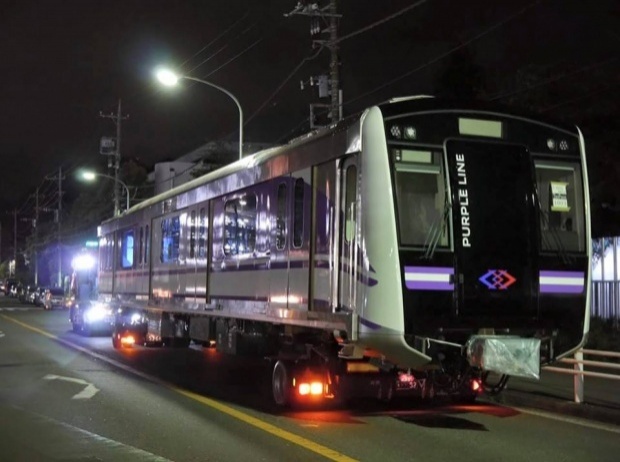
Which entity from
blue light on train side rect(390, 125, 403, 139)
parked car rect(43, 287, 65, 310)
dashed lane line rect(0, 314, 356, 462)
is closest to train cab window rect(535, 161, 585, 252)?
blue light on train side rect(390, 125, 403, 139)

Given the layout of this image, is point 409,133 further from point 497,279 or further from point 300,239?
point 300,239

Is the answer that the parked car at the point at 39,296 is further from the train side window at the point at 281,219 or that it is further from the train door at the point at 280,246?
the train side window at the point at 281,219

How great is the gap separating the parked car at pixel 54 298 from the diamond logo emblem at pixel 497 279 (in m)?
42.5

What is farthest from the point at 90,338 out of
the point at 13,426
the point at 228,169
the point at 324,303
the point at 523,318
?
the point at 523,318

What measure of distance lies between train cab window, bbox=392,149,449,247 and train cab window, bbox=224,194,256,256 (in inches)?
140

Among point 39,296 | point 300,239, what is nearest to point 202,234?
point 300,239

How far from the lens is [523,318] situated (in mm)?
8680

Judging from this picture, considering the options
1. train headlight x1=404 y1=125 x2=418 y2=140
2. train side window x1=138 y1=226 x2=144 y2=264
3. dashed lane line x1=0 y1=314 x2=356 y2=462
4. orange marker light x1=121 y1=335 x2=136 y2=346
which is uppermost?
train headlight x1=404 y1=125 x2=418 y2=140

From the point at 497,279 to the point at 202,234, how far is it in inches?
258

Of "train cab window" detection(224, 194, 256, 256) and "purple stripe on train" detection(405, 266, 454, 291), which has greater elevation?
"train cab window" detection(224, 194, 256, 256)

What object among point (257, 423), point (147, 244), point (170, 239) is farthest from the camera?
point (147, 244)

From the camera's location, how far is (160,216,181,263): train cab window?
50.3ft

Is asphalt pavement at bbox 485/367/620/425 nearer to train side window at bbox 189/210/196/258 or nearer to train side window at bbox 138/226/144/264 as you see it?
train side window at bbox 189/210/196/258

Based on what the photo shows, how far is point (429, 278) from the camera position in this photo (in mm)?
8219
